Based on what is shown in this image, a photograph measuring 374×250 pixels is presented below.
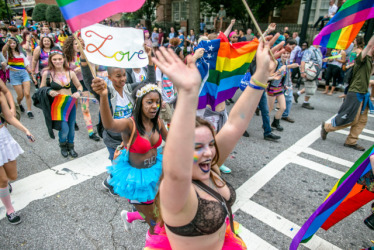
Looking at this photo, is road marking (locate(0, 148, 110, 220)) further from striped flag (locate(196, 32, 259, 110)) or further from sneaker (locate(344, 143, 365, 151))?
sneaker (locate(344, 143, 365, 151))

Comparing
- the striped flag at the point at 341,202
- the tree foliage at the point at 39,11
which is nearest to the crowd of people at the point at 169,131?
the striped flag at the point at 341,202

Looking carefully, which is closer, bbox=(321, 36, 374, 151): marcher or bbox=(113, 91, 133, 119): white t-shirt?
bbox=(113, 91, 133, 119): white t-shirt

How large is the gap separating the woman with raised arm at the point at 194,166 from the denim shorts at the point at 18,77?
638cm

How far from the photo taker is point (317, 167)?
4484 millimetres

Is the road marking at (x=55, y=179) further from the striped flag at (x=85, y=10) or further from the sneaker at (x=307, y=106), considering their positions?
the sneaker at (x=307, y=106)

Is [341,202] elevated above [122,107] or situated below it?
below

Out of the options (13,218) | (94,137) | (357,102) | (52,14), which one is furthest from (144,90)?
(52,14)

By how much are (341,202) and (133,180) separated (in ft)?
6.89

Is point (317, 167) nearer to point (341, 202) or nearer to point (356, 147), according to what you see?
point (356, 147)

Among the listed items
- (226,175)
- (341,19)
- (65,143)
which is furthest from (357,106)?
(65,143)

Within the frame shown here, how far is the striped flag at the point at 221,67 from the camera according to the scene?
3902 millimetres

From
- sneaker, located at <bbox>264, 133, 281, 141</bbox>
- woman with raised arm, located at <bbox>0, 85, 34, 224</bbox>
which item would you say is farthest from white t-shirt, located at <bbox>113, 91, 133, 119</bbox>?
Answer: sneaker, located at <bbox>264, 133, 281, 141</bbox>

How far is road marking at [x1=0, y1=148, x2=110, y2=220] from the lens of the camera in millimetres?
3504

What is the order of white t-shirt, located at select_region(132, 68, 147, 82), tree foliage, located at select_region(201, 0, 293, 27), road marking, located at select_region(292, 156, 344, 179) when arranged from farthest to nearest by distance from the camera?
tree foliage, located at select_region(201, 0, 293, 27), white t-shirt, located at select_region(132, 68, 147, 82), road marking, located at select_region(292, 156, 344, 179)
